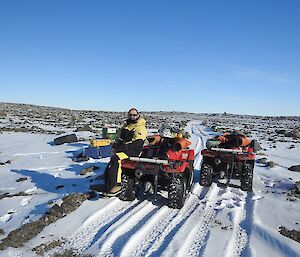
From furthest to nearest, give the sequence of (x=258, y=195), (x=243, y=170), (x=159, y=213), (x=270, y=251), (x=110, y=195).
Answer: (x=243, y=170)
(x=258, y=195)
(x=110, y=195)
(x=159, y=213)
(x=270, y=251)

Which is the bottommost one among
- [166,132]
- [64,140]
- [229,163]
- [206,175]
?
[64,140]

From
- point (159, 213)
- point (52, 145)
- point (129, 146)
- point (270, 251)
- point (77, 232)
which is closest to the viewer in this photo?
point (270, 251)

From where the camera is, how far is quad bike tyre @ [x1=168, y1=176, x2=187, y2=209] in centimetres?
727

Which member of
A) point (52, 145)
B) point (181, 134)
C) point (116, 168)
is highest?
point (181, 134)

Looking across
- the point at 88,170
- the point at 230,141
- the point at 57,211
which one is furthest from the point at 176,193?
the point at 88,170

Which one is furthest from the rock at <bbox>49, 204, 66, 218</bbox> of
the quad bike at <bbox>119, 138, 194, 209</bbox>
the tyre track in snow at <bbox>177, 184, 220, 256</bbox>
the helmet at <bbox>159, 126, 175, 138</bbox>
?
the helmet at <bbox>159, 126, 175, 138</bbox>

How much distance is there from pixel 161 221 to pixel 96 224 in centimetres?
122

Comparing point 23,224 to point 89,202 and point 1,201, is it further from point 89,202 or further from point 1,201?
point 1,201

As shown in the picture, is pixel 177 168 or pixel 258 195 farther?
pixel 258 195

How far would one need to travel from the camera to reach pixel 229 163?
988 cm

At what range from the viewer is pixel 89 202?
24.3 ft

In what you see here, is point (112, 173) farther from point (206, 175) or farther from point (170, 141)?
point (206, 175)

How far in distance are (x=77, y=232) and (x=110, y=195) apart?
159 cm

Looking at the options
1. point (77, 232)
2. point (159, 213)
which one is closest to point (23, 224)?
point (77, 232)
